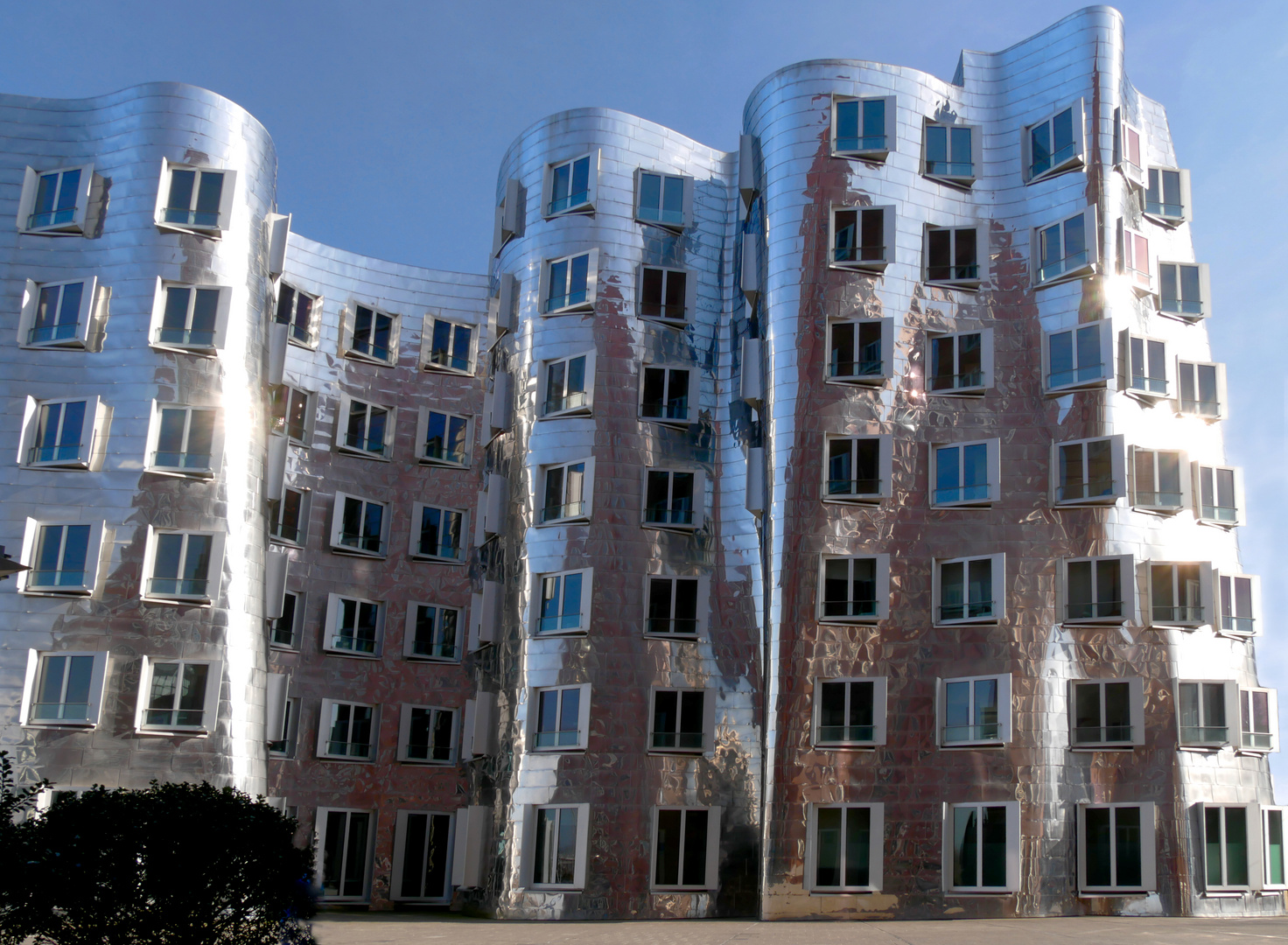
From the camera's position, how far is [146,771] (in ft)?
106

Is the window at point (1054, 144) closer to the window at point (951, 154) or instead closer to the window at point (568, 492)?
the window at point (951, 154)

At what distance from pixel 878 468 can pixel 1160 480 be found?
7.52 meters

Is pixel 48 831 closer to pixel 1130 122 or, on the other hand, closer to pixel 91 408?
pixel 91 408

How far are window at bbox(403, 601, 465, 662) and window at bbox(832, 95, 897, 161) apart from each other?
63.2ft

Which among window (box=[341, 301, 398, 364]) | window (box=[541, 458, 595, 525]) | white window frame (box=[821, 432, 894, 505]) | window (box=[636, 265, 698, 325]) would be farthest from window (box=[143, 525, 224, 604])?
white window frame (box=[821, 432, 894, 505])

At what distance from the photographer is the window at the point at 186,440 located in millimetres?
34250

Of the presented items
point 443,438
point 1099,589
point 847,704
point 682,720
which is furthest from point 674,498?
point 1099,589

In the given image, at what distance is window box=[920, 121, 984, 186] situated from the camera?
1447 inches

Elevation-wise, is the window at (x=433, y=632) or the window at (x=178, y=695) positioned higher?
the window at (x=433, y=632)

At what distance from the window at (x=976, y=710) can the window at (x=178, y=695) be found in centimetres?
1894

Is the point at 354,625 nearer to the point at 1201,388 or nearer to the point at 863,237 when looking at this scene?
the point at 863,237

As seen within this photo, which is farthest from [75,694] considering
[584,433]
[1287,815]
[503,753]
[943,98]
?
[1287,815]

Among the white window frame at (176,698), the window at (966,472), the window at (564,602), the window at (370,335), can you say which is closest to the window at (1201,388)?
the window at (966,472)

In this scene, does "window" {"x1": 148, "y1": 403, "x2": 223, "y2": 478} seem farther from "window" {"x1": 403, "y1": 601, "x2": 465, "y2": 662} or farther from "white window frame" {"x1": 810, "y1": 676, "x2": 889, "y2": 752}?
"white window frame" {"x1": 810, "y1": 676, "x2": 889, "y2": 752}
